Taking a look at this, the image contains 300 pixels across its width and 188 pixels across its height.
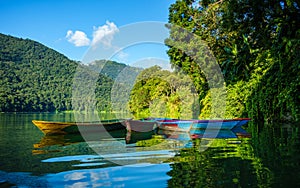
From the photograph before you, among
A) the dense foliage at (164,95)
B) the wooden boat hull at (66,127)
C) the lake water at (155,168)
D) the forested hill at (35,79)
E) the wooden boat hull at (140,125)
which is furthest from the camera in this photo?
the forested hill at (35,79)

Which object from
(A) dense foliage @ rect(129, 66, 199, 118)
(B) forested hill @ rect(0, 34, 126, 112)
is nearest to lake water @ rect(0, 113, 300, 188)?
(A) dense foliage @ rect(129, 66, 199, 118)

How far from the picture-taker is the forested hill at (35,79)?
7006cm

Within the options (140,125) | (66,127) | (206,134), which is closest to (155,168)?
(206,134)

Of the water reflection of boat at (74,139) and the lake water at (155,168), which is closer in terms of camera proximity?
the lake water at (155,168)

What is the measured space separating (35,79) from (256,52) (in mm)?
78387

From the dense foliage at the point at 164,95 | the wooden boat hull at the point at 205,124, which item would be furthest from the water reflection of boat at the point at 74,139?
the dense foliage at the point at 164,95

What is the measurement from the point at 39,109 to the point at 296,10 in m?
72.0

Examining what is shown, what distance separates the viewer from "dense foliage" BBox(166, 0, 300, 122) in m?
15.2

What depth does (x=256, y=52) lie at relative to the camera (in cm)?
2072

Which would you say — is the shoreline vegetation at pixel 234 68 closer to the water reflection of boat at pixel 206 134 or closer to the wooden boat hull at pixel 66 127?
the water reflection of boat at pixel 206 134

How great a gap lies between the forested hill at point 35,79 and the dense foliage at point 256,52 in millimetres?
36749

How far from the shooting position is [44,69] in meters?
99.5

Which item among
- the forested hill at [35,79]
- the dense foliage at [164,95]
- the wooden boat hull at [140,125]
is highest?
the forested hill at [35,79]

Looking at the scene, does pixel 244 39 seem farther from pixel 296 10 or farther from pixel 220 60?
pixel 296 10
